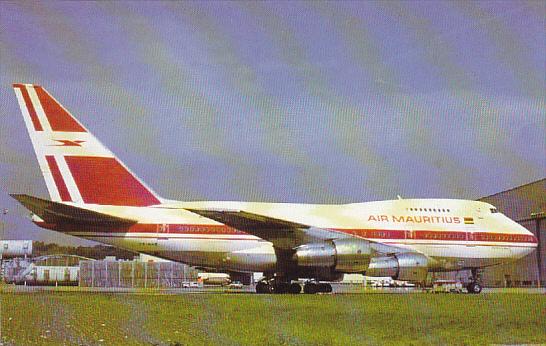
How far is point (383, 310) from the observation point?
17.2m

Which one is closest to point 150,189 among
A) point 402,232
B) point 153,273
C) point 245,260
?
point 245,260

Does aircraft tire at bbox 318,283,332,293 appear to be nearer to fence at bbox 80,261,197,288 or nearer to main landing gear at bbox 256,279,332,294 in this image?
main landing gear at bbox 256,279,332,294

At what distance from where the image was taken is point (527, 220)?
5931cm

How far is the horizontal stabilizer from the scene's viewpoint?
2670cm

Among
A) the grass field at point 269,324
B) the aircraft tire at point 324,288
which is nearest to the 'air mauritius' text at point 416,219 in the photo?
the aircraft tire at point 324,288

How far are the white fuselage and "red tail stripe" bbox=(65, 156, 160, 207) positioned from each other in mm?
469

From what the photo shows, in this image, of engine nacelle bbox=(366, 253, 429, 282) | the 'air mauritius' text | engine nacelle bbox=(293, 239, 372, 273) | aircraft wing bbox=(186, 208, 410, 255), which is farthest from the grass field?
the 'air mauritius' text

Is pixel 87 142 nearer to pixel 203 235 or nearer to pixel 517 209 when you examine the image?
pixel 203 235

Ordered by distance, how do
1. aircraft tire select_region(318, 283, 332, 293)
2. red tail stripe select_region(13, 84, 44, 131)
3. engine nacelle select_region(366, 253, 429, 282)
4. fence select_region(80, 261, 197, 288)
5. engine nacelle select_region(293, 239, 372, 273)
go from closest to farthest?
engine nacelle select_region(293, 239, 372, 273) < engine nacelle select_region(366, 253, 429, 282) < red tail stripe select_region(13, 84, 44, 131) < aircraft tire select_region(318, 283, 332, 293) < fence select_region(80, 261, 197, 288)

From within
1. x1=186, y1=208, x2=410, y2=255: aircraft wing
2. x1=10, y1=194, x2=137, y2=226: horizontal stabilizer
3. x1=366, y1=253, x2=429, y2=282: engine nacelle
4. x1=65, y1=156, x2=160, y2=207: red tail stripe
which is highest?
x1=65, y1=156, x2=160, y2=207: red tail stripe

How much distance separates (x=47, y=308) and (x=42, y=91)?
14.5 m

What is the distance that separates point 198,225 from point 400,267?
860 cm

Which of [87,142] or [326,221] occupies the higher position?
[87,142]

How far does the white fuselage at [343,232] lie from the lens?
29.5 meters
